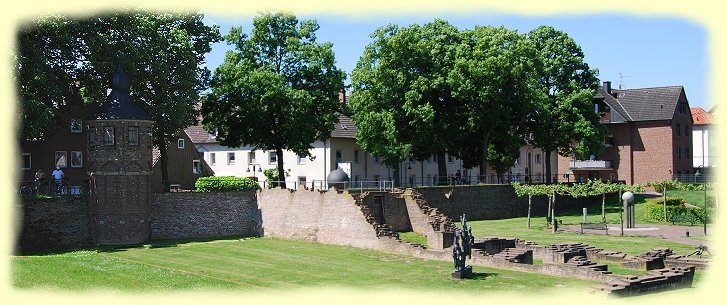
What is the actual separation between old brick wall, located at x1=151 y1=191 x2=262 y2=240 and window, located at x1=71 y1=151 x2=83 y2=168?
7.74 m

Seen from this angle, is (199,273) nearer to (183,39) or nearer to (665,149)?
(183,39)

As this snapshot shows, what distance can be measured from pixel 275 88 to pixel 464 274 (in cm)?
2399

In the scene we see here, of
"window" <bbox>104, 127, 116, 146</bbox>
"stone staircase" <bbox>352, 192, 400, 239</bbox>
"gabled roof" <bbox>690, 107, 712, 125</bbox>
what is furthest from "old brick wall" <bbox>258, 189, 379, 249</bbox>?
"gabled roof" <bbox>690, 107, 712, 125</bbox>

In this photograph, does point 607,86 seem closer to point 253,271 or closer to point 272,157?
A: point 272,157

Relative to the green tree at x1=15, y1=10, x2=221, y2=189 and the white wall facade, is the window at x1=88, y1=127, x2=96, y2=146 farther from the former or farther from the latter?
the white wall facade

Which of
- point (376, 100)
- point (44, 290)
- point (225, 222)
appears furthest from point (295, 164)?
point (44, 290)

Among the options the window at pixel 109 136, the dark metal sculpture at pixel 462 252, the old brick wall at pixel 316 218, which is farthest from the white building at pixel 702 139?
the window at pixel 109 136

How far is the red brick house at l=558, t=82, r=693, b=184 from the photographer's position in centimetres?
8212

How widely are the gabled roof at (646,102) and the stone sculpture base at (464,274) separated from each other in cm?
5392

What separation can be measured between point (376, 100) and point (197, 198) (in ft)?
49.3

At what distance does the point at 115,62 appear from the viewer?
46.4 m

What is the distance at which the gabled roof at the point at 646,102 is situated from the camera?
82000mm

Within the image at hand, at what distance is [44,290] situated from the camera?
30453mm

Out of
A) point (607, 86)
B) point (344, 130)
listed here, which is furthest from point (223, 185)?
point (607, 86)
